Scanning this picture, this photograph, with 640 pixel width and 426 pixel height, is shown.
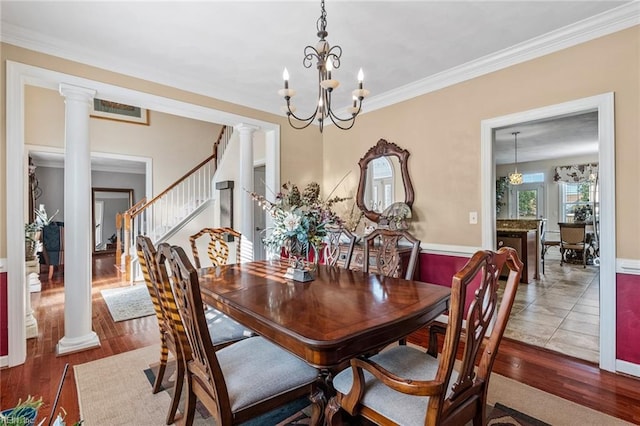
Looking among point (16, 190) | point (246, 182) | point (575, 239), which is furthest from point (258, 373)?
point (575, 239)

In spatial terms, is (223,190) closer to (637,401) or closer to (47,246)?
(47,246)

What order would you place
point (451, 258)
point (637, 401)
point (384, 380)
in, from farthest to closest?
1. point (451, 258)
2. point (637, 401)
3. point (384, 380)

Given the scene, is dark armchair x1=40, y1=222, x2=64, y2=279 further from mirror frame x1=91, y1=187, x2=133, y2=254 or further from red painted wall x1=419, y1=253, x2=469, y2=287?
red painted wall x1=419, y1=253, x2=469, y2=287

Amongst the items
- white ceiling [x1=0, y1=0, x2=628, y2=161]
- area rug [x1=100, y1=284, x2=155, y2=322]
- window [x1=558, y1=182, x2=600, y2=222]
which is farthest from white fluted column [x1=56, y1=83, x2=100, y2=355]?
window [x1=558, y1=182, x2=600, y2=222]

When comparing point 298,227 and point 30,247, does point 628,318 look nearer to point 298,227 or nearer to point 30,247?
point 298,227

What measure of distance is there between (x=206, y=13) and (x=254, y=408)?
247 centimetres

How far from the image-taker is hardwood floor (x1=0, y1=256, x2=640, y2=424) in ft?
6.72

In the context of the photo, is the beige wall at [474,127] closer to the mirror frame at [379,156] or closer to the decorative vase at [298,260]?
the mirror frame at [379,156]

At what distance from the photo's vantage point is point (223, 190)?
5789 mm

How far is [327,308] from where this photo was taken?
5.00 feet

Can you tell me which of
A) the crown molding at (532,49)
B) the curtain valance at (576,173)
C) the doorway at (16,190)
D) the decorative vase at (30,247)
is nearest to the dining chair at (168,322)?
the doorway at (16,190)

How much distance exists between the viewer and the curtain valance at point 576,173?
7.92 metres

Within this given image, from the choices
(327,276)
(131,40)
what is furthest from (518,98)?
(131,40)

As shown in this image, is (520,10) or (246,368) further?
(520,10)
